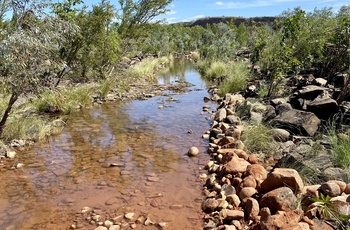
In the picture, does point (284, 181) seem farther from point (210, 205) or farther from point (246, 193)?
point (210, 205)

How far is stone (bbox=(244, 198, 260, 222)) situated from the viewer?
318cm

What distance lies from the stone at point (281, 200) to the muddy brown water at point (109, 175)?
0.79 metres

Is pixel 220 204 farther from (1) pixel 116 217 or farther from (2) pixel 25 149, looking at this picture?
(2) pixel 25 149

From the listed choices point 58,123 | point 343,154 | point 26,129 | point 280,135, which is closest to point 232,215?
point 343,154

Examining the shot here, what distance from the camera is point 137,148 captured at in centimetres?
571

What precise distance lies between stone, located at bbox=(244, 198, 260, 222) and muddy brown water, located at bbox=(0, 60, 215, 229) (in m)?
0.53

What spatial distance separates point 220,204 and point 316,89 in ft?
15.9

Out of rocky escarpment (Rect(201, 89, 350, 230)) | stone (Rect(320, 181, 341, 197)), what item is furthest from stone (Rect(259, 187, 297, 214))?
stone (Rect(320, 181, 341, 197))

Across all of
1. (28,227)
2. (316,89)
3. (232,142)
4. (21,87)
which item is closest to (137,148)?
(232,142)

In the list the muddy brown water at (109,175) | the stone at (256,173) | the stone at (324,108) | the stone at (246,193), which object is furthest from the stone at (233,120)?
the stone at (246,193)

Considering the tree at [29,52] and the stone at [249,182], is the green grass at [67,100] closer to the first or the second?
the tree at [29,52]

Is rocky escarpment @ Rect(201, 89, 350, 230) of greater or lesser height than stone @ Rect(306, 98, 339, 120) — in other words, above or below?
below

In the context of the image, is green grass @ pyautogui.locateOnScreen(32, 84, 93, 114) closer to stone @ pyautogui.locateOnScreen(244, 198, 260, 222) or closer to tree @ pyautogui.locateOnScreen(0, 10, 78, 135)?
tree @ pyautogui.locateOnScreen(0, 10, 78, 135)

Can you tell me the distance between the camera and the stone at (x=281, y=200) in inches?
121
